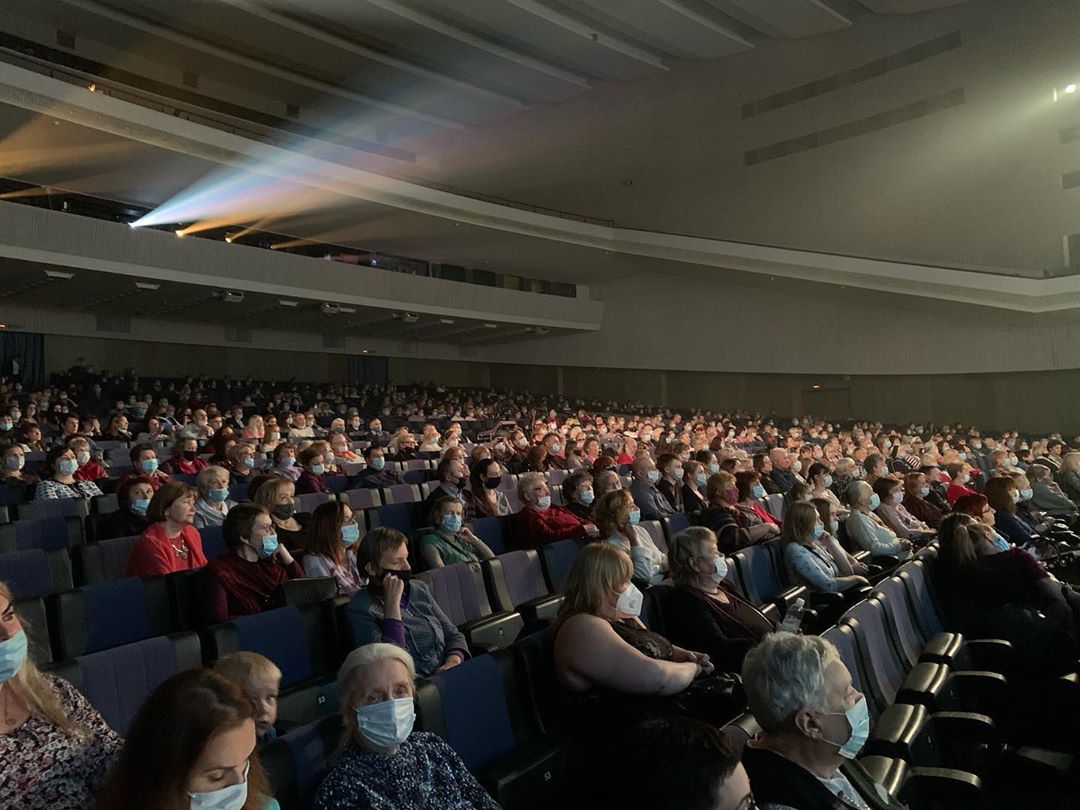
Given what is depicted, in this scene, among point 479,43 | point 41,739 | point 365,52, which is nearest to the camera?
point 41,739

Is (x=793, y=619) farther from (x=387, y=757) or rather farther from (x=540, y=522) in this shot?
(x=540, y=522)

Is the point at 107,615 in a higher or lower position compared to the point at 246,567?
lower

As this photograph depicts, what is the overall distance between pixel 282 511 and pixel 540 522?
1.65 m

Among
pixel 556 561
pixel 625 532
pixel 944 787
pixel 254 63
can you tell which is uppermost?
pixel 254 63

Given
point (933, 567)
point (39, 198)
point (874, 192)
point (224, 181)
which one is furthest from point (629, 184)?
point (933, 567)

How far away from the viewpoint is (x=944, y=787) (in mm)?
2318

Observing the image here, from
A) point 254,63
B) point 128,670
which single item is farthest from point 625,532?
point 254,63

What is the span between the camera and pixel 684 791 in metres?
1.68

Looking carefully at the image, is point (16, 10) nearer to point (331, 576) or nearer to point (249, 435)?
point (249, 435)

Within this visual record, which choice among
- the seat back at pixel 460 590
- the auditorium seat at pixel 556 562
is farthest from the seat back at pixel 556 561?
the seat back at pixel 460 590

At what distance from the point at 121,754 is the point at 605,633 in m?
1.42

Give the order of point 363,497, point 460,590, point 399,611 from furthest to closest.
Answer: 1. point 363,497
2. point 460,590
3. point 399,611

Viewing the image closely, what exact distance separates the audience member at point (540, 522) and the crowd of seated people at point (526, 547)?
0.02 meters

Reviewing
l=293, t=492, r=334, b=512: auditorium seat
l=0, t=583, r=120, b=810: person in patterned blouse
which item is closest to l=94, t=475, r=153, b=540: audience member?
l=293, t=492, r=334, b=512: auditorium seat
